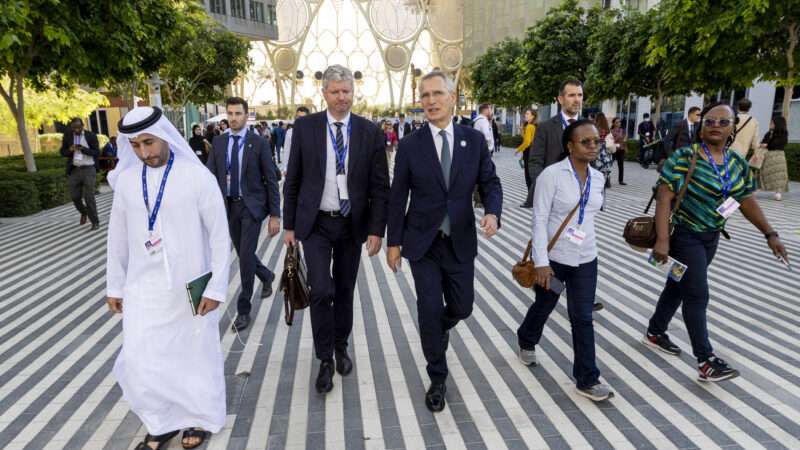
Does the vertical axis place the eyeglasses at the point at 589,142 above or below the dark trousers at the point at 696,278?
above

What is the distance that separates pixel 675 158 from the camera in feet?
12.2

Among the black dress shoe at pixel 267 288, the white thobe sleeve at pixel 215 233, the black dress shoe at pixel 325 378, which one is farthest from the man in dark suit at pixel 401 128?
the white thobe sleeve at pixel 215 233

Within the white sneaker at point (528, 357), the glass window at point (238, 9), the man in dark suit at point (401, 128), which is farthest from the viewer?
the glass window at point (238, 9)

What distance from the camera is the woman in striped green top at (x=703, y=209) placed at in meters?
3.60

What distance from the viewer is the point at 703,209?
11.9 feet

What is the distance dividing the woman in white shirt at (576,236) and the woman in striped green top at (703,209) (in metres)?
0.54

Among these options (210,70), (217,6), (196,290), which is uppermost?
(217,6)

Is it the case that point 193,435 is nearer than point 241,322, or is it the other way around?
point 193,435

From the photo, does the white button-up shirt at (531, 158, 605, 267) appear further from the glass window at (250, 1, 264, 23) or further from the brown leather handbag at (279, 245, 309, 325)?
the glass window at (250, 1, 264, 23)

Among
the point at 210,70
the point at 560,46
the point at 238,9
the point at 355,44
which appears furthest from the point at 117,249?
the point at 355,44

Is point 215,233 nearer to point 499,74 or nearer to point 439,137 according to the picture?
point 439,137

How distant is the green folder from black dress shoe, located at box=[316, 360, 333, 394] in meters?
1.16

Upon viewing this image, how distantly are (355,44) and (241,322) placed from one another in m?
107

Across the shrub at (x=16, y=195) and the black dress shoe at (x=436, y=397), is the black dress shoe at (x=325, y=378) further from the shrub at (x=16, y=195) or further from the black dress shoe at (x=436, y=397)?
the shrub at (x=16, y=195)
